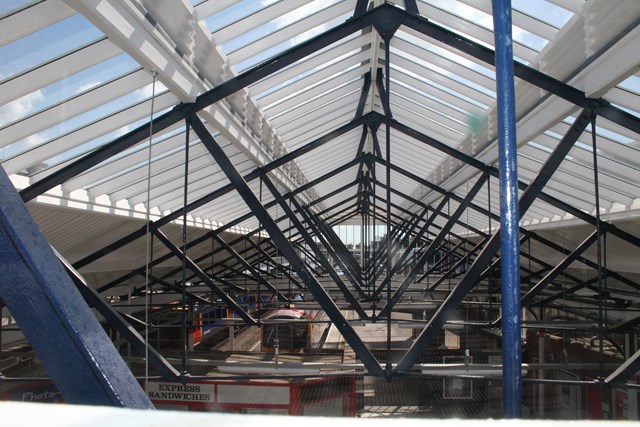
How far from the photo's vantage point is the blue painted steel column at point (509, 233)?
172 cm

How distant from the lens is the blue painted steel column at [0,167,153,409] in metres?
1.32

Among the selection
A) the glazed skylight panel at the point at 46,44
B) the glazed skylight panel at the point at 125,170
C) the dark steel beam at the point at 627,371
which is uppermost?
the glazed skylight panel at the point at 46,44

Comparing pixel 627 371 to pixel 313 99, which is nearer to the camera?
pixel 627 371

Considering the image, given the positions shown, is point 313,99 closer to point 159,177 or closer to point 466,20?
point 159,177

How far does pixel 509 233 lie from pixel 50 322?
4.73ft

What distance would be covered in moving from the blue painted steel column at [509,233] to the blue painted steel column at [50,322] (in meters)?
1.24

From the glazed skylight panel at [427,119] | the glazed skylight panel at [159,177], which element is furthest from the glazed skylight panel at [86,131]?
the glazed skylight panel at [427,119]

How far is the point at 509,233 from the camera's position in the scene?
1.73 m

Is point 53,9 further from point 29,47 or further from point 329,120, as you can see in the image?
point 329,120

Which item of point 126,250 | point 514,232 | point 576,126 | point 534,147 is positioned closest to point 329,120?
point 534,147

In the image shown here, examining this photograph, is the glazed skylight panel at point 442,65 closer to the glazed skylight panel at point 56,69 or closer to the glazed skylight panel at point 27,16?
the glazed skylight panel at point 56,69

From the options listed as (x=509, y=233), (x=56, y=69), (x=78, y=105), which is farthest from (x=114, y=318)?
(x=509, y=233)

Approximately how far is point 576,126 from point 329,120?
6.30 metres

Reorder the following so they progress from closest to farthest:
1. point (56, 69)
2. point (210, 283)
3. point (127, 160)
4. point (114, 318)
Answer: point (56, 69) → point (114, 318) → point (127, 160) → point (210, 283)
